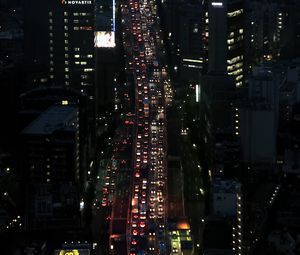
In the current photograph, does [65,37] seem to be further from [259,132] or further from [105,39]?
[259,132]

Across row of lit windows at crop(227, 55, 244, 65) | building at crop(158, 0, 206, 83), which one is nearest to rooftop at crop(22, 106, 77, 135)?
row of lit windows at crop(227, 55, 244, 65)

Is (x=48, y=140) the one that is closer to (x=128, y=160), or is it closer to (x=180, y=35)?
(x=128, y=160)

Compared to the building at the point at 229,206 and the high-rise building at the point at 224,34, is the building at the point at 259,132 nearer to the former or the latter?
the high-rise building at the point at 224,34

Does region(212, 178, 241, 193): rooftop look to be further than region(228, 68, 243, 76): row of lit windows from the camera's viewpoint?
No

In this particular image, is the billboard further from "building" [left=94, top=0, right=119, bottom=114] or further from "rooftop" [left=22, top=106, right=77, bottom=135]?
"rooftop" [left=22, top=106, right=77, bottom=135]

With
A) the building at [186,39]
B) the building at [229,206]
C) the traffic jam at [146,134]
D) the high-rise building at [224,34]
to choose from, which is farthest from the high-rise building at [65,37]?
the building at [229,206]
